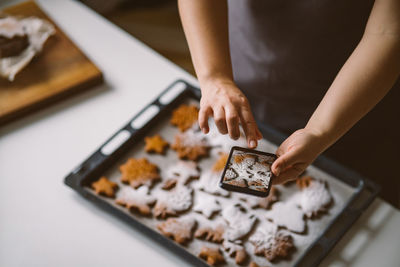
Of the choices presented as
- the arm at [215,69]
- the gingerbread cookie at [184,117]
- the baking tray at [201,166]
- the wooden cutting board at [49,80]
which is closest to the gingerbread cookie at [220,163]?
the baking tray at [201,166]

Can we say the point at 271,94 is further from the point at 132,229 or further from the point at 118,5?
the point at 118,5

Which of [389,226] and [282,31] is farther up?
[282,31]

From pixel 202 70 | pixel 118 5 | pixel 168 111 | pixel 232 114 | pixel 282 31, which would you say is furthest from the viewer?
pixel 118 5

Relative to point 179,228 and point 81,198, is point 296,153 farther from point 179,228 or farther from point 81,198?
point 81,198

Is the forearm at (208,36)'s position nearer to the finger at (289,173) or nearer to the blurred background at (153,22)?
the finger at (289,173)

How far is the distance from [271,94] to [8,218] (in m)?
0.73

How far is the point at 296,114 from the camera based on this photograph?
1.13m

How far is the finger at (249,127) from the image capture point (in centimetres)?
72

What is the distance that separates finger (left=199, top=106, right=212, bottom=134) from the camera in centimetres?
72

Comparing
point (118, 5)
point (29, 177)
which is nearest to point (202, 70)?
point (29, 177)

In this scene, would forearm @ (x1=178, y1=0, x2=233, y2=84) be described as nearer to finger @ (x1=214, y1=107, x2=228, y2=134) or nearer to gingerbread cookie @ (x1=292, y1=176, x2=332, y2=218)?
finger @ (x1=214, y1=107, x2=228, y2=134)

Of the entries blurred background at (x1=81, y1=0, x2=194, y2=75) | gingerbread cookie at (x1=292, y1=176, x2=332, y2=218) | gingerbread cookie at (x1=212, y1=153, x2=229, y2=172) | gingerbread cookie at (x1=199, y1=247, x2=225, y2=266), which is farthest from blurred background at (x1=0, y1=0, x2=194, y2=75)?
gingerbread cookie at (x1=199, y1=247, x2=225, y2=266)

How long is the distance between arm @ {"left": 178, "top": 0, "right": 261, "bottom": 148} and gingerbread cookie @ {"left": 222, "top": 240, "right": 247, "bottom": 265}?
27 centimetres

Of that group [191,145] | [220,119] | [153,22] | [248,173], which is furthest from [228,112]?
[153,22]
